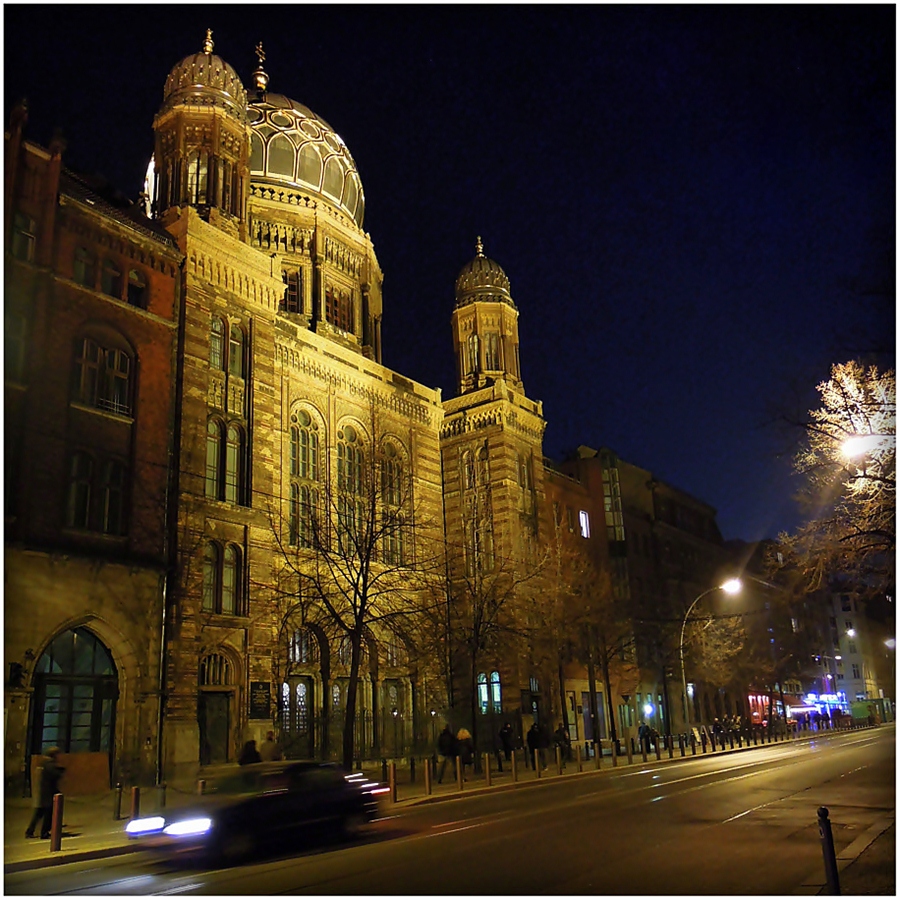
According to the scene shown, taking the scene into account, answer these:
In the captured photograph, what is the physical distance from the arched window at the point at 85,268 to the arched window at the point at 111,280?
320mm

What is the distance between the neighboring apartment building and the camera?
24.5 meters

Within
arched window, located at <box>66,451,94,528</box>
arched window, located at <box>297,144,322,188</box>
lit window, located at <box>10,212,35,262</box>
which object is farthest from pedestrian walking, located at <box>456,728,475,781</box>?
Result: arched window, located at <box>297,144,322,188</box>

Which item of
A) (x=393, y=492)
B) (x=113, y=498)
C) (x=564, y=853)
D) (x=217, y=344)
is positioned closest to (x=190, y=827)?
(x=564, y=853)

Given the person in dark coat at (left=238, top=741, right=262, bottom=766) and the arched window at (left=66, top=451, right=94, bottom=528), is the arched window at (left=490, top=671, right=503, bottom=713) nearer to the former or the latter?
the arched window at (left=66, top=451, right=94, bottom=528)

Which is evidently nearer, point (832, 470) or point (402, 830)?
point (402, 830)

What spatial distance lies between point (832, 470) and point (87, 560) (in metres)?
21.0

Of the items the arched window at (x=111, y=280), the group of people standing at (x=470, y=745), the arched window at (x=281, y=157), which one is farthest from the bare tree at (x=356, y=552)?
→ the arched window at (x=281, y=157)

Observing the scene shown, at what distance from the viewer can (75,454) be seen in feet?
89.1

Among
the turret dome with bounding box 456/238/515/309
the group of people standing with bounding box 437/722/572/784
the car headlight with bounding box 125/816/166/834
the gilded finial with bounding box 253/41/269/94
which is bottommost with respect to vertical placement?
the group of people standing with bounding box 437/722/572/784

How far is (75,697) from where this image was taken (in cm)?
2648

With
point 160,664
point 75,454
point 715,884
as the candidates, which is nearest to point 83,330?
point 75,454

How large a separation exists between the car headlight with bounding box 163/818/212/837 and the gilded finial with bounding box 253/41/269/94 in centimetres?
5186

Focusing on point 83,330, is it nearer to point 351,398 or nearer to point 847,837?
point 351,398

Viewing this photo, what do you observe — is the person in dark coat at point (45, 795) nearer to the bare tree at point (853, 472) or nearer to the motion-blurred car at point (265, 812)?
the motion-blurred car at point (265, 812)
